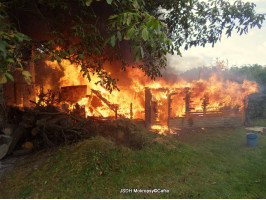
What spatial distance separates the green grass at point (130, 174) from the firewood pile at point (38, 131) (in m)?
0.59

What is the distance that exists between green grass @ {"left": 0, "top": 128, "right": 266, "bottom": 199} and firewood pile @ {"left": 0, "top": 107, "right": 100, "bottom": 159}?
588 mm

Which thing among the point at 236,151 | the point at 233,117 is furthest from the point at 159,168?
the point at 233,117

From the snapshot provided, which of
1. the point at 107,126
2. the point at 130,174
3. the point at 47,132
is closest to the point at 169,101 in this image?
the point at 107,126

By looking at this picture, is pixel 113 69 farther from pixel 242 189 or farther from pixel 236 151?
pixel 242 189

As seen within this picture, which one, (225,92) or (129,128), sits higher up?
(225,92)

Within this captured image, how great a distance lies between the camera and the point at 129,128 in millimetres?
8195

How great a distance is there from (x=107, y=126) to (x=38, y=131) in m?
2.77

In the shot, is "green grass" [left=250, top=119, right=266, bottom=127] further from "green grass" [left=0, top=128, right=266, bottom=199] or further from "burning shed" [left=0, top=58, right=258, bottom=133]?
"green grass" [left=0, top=128, right=266, bottom=199]

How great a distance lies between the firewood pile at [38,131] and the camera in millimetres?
6491

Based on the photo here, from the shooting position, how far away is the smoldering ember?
4.53 meters

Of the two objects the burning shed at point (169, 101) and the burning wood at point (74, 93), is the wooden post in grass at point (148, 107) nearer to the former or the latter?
the burning shed at point (169, 101)

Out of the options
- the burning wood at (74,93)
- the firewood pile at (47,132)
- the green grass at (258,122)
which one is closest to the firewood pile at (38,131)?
the firewood pile at (47,132)

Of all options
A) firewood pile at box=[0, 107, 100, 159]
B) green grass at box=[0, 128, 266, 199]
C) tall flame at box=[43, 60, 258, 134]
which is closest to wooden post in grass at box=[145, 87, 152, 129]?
tall flame at box=[43, 60, 258, 134]

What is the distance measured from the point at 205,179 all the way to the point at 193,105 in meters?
9.18
